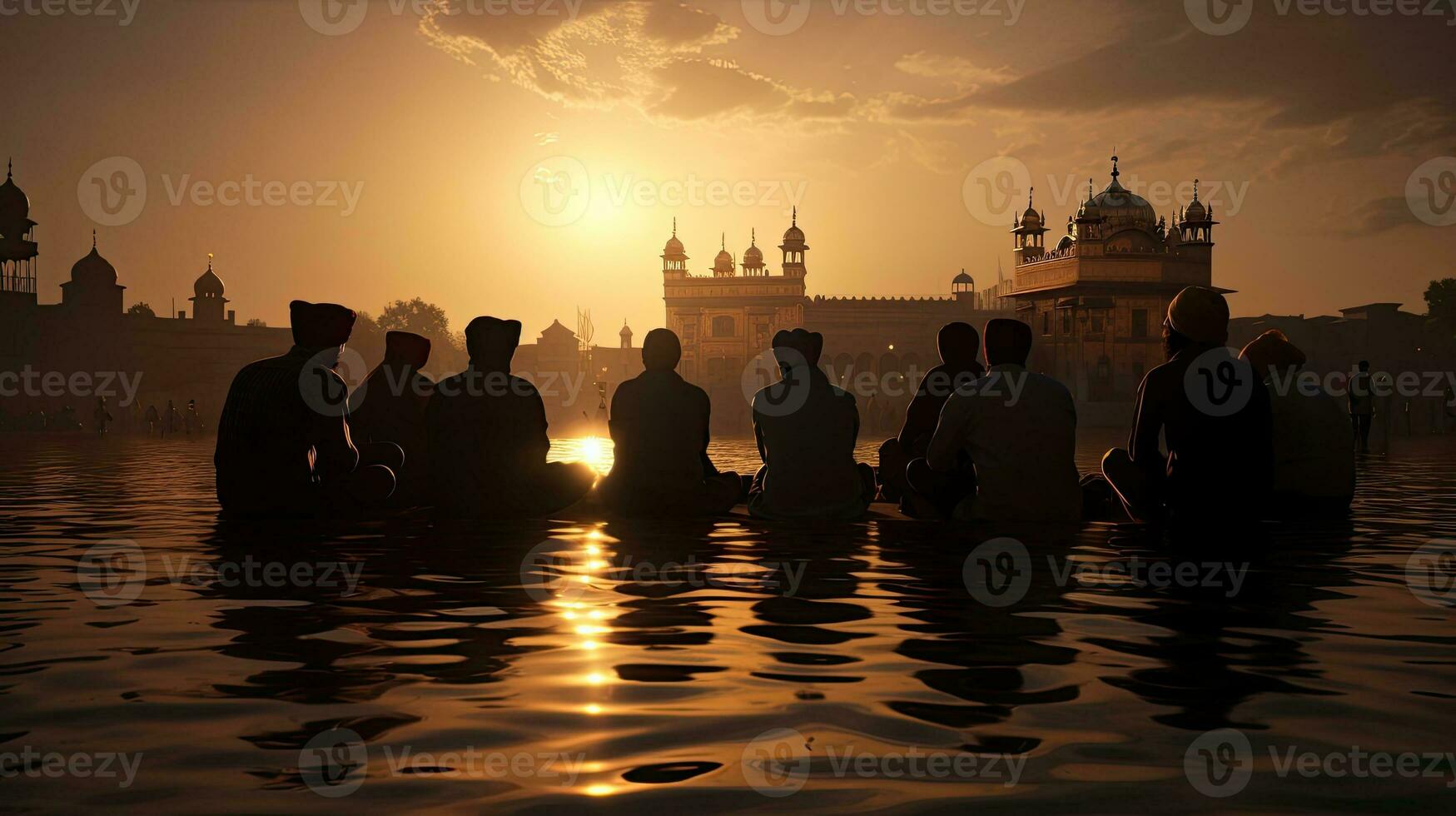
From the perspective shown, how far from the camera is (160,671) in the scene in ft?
10.8

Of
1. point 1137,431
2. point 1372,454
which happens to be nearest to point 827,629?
point 1137,431

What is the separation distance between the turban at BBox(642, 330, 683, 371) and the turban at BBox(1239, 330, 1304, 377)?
333cm

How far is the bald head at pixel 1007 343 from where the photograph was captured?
5.98m

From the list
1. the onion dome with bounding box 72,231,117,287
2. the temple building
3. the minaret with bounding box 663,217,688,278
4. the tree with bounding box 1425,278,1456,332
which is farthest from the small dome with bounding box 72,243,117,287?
the tree with bounding box 1425,278,1456,332

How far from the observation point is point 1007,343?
235 inches

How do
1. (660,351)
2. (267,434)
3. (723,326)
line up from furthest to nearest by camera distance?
(723,326) < (660,351) < (267,434)

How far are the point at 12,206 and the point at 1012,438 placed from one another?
192 feet

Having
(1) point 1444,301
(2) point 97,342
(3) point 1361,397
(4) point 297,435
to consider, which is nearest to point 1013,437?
(4) point 297,435

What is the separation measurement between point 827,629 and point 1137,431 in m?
2.55

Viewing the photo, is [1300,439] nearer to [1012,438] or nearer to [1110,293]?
[1012,438]

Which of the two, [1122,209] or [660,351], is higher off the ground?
[1122,209]

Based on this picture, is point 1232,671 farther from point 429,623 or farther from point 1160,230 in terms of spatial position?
point 1160,230

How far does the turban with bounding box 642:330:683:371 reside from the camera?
712 centimetres

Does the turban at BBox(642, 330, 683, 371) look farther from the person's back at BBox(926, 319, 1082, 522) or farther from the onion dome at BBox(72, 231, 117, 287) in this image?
the onion dome at BBox(72, 231, 117, 287)
